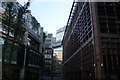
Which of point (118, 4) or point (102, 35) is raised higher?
point (118, 4)

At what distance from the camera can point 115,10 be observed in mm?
26656

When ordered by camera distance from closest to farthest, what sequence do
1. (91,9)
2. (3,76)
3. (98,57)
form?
(3,76) → (98,57) → (91,9)

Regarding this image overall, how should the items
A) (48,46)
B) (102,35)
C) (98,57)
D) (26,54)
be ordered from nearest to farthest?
(98,57), (102,35), (26,54), (48,46)

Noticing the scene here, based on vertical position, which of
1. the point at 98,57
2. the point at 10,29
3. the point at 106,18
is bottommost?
the point at 98,57

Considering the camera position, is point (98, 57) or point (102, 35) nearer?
point (98, 57)

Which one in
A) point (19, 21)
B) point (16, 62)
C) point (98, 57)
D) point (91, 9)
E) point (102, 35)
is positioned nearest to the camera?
point (19, 21)

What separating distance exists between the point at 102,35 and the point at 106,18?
394 cm

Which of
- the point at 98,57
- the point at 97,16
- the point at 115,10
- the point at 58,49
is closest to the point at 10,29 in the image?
the point at 98,57

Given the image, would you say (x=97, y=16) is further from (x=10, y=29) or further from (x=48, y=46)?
(x=48, y=46)

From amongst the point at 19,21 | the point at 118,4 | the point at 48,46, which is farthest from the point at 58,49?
the point at 19,21

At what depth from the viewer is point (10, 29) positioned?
12961mm

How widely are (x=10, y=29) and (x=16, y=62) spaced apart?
17846 mm

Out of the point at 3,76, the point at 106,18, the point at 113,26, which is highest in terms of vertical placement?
the point at 106,18

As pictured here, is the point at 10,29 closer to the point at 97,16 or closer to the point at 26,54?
the point at 97,16
